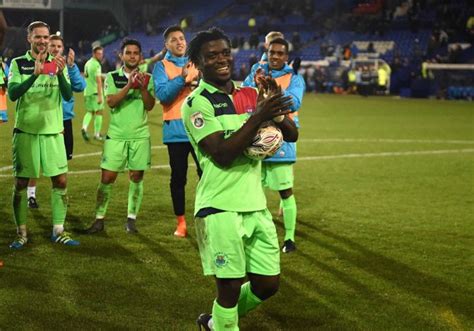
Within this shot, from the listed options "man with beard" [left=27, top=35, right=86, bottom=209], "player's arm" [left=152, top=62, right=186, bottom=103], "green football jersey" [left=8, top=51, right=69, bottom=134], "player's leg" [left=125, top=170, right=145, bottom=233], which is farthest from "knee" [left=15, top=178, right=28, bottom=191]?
"player's arm" [left=152, top=62, right=186, bottom=103]

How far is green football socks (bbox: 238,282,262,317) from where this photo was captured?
15.2ft

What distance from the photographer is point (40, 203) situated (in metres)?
9.75

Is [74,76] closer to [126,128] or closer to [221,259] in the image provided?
[126,128]

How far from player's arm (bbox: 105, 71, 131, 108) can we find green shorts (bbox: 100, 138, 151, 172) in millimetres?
423

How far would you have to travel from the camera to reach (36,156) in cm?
738

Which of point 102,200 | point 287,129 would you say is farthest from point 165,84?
point 287,129

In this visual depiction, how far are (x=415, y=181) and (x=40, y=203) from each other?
6.04m

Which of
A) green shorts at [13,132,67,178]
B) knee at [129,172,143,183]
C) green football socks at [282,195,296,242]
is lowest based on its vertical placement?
green football socks at [282,195,296,242]

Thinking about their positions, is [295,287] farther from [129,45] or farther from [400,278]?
[129,45]

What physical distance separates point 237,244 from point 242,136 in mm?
636

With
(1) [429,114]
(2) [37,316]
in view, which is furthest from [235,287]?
(1) [429,114]

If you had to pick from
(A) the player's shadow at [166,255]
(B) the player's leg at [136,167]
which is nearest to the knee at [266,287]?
(A) the player's shadow at [166,255]

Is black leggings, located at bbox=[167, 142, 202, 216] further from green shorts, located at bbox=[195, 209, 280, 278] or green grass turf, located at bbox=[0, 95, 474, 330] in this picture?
green shorts, located at bbox=[195, 209, 280, 278]

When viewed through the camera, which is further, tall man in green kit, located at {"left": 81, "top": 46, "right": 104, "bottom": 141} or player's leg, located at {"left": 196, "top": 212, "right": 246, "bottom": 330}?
tall man in green kit, located at {"left": 81, "top": 46, "right": 104, "bottom": 141}
